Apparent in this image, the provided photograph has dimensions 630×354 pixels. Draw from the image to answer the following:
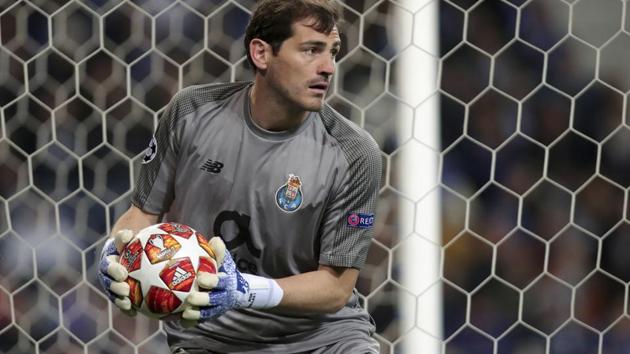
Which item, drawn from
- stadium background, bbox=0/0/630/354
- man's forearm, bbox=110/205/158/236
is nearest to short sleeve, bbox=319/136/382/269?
man's forearm, bbox=110/205/158/236

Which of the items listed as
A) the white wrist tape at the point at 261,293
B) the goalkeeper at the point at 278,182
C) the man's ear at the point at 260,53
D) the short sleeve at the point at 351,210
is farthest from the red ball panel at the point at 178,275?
the man's ear at the point at 260,53

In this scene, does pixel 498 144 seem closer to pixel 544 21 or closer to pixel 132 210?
pixel 544 21

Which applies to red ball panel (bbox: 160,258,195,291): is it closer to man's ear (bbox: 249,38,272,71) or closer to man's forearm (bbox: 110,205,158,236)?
man's forearm (bbox: 110,205,158,236)

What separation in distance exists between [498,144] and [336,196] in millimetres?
904

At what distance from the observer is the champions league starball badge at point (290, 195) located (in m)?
1.89

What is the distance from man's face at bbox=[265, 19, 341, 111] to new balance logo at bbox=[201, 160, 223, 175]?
18 cm

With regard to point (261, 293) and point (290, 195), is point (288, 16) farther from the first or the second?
point (261, 293)

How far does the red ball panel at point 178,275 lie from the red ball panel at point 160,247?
0.06 ft

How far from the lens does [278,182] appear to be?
190 centimetres

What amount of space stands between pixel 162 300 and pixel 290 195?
39cm

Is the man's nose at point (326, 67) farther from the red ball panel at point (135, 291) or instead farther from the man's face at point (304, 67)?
the red ball panel at point (135, 291)

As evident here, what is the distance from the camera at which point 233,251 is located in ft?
6.22

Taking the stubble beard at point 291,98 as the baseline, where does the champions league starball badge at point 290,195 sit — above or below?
below

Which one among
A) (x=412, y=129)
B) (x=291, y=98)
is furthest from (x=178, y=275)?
(x=412, y=129)
